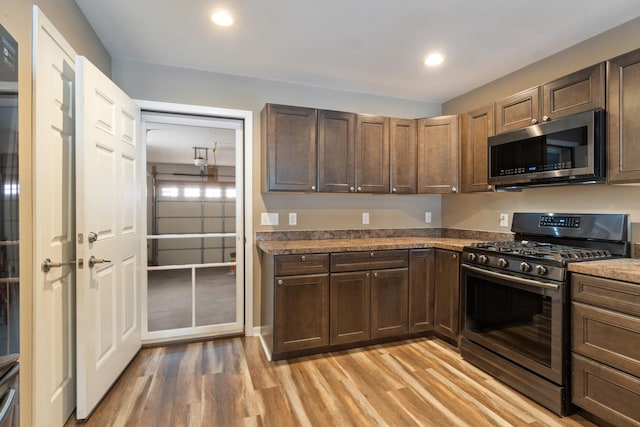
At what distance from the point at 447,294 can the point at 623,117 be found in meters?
1.72

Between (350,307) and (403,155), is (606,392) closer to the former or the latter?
(350,307)

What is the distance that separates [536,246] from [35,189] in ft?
10.4

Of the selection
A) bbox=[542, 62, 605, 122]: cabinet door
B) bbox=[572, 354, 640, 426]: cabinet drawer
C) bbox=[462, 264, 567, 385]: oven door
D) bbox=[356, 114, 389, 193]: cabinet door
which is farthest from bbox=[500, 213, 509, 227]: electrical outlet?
bbox=[572, 354, 640, 426]: cabinet drawer

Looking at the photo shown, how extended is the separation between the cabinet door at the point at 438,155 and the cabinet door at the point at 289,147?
1.13m

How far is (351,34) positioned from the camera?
2.28 metres

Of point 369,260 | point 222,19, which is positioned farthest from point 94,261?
point 369,260

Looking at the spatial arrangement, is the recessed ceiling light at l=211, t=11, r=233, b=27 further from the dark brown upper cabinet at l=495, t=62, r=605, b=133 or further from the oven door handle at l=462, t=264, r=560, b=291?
the oven door handle at l=462, t=264, r=560, b=291

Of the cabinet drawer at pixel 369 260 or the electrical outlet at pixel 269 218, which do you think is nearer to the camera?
the cabinet drawer at pixel 369 260

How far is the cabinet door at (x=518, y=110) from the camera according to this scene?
93.3 inches

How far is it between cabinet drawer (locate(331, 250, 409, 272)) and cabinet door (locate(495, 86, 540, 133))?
4.41 ft

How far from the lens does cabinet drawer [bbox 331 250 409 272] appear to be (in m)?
2.61

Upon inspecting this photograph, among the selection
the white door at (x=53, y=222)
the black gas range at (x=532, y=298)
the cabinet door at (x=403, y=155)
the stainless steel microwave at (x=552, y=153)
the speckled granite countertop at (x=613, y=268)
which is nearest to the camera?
the white door at (x=53, y=222)

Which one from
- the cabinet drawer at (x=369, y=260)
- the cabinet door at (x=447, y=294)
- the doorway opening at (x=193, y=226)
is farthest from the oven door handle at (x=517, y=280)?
the doorway opening at (x=193, y=226)

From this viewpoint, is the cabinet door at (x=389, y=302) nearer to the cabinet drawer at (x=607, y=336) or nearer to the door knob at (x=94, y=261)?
the cabinet drawer at (x=607, y=336)
